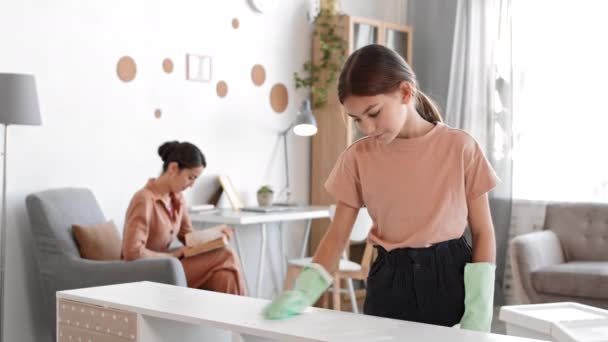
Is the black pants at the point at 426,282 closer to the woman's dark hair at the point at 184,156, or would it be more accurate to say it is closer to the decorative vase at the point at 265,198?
the woman's dark hair at the point at 184,156

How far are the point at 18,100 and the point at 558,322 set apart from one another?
7.47 feet

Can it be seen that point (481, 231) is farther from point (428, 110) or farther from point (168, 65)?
point (168, 65)

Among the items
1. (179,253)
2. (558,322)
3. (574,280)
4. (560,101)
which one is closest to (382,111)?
(558,322)

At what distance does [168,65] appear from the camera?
15.0 feet

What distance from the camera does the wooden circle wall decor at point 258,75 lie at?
5121 millimetres

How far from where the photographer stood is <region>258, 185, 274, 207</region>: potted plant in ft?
16.1

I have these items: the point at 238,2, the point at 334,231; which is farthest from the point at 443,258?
the point at 238,2

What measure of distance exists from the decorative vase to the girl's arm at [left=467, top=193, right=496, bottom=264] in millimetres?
2952

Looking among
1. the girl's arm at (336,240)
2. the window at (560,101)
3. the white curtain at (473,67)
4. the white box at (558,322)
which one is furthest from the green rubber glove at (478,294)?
the white curtain at (473,67)

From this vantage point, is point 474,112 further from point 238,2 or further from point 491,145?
point 238,2

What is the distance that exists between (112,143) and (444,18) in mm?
2653

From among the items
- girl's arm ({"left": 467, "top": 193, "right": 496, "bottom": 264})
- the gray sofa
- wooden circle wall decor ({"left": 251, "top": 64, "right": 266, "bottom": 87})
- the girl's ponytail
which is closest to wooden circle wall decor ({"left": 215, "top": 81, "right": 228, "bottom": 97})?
wooden circle wall decor ({"left": 251, "top": 64, "right": 266, "bottom": 87})

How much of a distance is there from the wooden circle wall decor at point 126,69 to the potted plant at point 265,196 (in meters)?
1.02

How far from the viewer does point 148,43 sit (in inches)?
175
